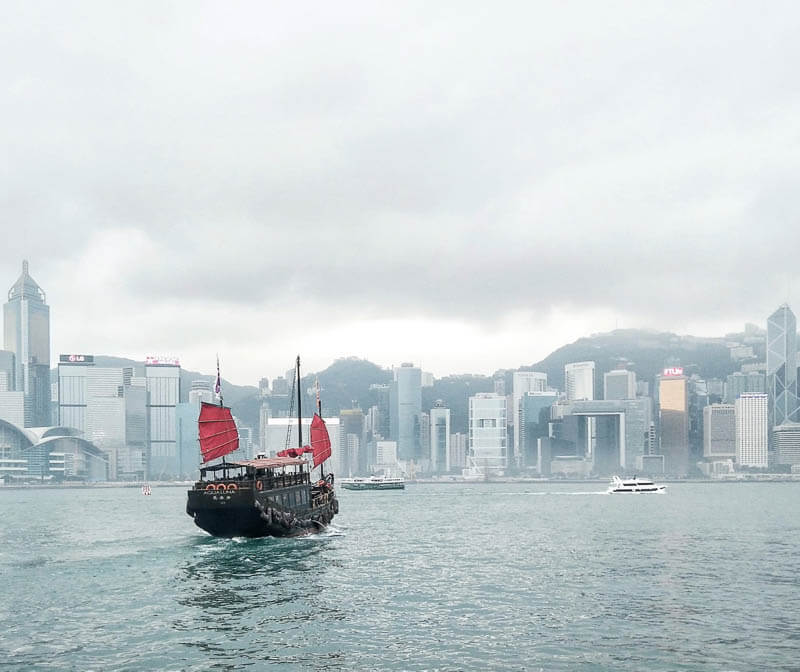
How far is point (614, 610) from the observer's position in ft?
146

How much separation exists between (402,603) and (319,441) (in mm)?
60488

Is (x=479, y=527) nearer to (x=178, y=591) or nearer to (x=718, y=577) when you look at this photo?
(x=718, y=577)

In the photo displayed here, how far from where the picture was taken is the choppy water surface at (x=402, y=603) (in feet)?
116

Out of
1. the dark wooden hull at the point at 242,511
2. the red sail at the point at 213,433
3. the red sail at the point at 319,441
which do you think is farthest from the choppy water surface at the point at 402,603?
the red sail at the point at 319,441

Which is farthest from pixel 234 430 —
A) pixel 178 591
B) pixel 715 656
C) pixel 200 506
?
pixel 715 656

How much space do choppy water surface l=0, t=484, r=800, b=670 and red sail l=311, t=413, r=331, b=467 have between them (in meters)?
20.8

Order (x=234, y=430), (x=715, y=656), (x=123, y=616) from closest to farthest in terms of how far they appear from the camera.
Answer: (x=715, y=656) < (x=123, y=616) < (x=234, y=430)

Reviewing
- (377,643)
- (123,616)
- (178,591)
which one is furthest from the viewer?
(178,591)

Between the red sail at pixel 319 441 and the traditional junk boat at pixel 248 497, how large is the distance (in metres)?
9.00

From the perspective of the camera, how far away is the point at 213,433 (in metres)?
86.1

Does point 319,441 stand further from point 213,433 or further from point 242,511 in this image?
point 242,511

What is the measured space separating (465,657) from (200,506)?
42262 millimetres

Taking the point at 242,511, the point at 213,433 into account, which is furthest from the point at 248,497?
the point at 213,433

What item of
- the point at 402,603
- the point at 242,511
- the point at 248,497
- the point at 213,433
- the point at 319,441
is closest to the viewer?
the point at 402,603
